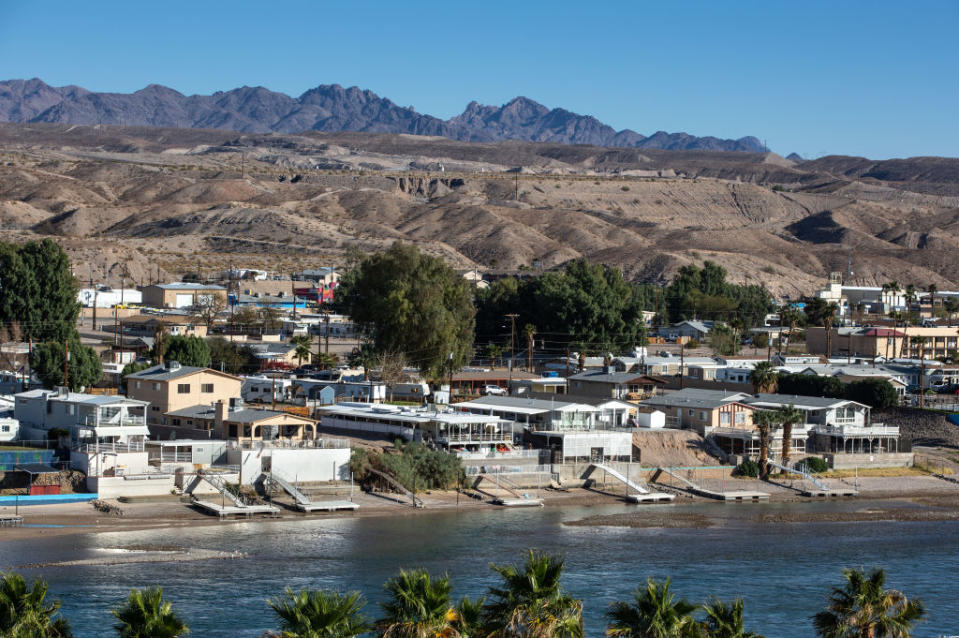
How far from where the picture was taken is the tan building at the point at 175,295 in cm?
9956

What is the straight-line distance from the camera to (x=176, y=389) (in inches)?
1911

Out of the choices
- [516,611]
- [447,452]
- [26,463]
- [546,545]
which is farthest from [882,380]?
[516,611]

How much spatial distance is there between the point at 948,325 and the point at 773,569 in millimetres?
64486

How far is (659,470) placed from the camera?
49.7 meters

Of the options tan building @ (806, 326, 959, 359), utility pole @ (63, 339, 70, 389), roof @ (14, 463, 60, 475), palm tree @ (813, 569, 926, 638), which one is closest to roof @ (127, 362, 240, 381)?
utility pole @ (63, 339, 70, 389)

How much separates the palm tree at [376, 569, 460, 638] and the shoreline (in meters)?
20.8

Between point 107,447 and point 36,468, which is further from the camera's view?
point 107,447

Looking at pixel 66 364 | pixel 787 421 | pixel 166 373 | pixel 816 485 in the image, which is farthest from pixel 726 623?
pixel 66 364

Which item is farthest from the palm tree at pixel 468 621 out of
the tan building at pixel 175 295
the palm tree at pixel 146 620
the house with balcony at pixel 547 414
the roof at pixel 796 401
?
the tan building at pixel 175 295

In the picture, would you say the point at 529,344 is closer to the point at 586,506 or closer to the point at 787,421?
the point at 787,421

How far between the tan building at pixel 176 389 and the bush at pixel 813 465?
22.1 meters

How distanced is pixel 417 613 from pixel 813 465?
36.6 metres

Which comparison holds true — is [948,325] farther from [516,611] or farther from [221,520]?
[516,611]

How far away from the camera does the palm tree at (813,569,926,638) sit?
63.5 feet
